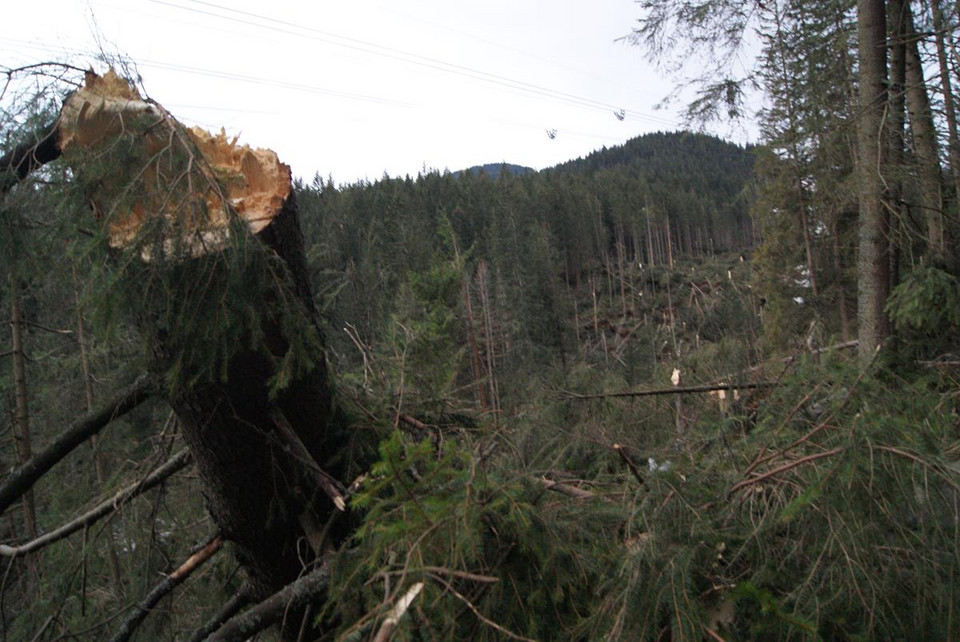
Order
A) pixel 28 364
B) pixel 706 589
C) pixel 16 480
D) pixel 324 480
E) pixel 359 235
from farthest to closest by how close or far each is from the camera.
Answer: pixel 359 235 → pixel 28 364 → pixel 16 480 → pixel 324 480 → pixel 706 589

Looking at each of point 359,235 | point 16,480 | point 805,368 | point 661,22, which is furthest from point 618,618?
point 359,235

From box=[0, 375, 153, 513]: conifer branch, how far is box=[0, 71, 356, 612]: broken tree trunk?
1.25 feet

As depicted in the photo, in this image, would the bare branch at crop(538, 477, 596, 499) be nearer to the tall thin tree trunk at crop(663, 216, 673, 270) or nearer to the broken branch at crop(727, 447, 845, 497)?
the broken branch at crop(727, 447, 845, 497)

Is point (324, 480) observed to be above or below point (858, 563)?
above

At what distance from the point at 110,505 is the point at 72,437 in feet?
1.28

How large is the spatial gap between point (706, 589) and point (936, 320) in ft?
16.9

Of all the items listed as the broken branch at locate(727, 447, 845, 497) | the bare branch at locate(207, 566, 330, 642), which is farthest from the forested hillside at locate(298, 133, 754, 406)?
the broken branch at locate(727, 447, 845, 497)

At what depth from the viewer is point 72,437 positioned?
2.63 metres

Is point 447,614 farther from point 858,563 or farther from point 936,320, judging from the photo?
point 936,320

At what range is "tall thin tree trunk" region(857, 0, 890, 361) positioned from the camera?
5.32 metres

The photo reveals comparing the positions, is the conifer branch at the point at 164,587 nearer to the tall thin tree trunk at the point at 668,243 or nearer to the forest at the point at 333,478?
the forest at the point at 333,478

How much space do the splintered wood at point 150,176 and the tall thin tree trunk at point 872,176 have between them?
5.27 metres

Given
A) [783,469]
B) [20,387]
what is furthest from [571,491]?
[20,387]

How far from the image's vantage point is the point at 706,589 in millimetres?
1755
